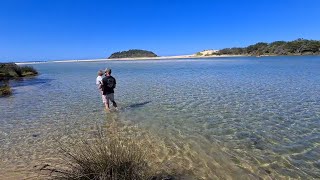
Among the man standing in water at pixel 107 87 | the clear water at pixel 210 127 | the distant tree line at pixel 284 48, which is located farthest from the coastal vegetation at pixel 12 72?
the distant tree line at pixel 284 48

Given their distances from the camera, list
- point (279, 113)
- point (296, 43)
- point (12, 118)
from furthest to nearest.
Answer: point (296, 43) → point (12, 118) → point (279, 113)

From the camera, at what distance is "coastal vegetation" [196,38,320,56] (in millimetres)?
106812

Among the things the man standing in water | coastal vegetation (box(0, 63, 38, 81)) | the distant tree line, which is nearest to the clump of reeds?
the man standing in water

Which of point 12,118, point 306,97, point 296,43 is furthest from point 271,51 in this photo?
point 12,118

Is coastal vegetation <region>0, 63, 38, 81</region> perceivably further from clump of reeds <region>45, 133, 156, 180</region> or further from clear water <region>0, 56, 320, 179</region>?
clump of reeds <region>45, 133, 156, 180</region>

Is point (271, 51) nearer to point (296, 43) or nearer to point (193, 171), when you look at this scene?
point (296, 43)

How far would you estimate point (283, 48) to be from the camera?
11412 cm

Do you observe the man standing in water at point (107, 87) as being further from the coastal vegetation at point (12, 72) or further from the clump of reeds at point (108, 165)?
the coastal vegetation at point (12, 72)

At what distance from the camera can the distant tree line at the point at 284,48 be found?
10681cm

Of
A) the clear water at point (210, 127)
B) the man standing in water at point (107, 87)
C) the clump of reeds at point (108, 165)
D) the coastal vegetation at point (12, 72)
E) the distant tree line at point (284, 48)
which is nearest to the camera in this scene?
the clump of reeds at point (108, 165)

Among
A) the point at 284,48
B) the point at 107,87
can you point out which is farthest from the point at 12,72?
the point at 284,48

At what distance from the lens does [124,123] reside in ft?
40.7

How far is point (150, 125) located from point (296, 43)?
383 feet

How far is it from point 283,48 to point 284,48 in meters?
0.40
